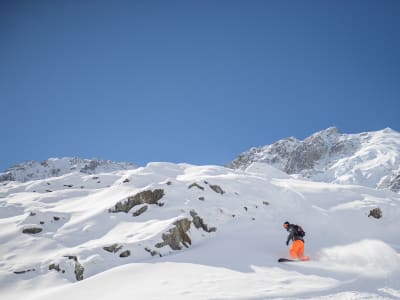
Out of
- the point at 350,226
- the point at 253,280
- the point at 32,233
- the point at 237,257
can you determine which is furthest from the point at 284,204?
the point at 32,233

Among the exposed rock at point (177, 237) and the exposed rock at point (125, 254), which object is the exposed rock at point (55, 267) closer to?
the exposed rock at point (125, 254)

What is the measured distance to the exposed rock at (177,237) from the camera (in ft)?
55.8

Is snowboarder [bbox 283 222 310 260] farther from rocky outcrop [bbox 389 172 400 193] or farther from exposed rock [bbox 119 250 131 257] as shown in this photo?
rocky outcrop [bbox 389 172 400 193]

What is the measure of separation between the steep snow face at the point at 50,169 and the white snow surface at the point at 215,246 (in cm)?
16375

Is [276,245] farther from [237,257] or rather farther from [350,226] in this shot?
[350,226]

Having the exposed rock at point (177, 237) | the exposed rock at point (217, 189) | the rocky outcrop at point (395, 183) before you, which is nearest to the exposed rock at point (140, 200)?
the exposed rock at point (217, 189)

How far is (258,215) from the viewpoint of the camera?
22.0 meters

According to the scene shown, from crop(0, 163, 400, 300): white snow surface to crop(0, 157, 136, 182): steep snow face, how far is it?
163753 mm

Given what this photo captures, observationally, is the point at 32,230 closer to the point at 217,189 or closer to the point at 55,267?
the point at 55,267

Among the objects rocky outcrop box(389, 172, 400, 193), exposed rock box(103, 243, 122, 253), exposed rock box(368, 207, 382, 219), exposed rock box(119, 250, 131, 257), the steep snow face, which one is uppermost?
the steep snow face

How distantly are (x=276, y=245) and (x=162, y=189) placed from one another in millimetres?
10751

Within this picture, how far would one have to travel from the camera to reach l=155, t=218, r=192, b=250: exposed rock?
17.0m

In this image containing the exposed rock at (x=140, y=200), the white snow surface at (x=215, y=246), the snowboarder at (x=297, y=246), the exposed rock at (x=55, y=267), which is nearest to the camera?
the white snow surface at (x=215, y=246)

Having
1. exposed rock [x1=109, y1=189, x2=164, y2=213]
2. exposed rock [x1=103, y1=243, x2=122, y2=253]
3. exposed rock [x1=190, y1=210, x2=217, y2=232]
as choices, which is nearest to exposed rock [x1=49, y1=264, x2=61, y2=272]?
exposed rock [x1=103, y1=243, x2=122, y2=253]
